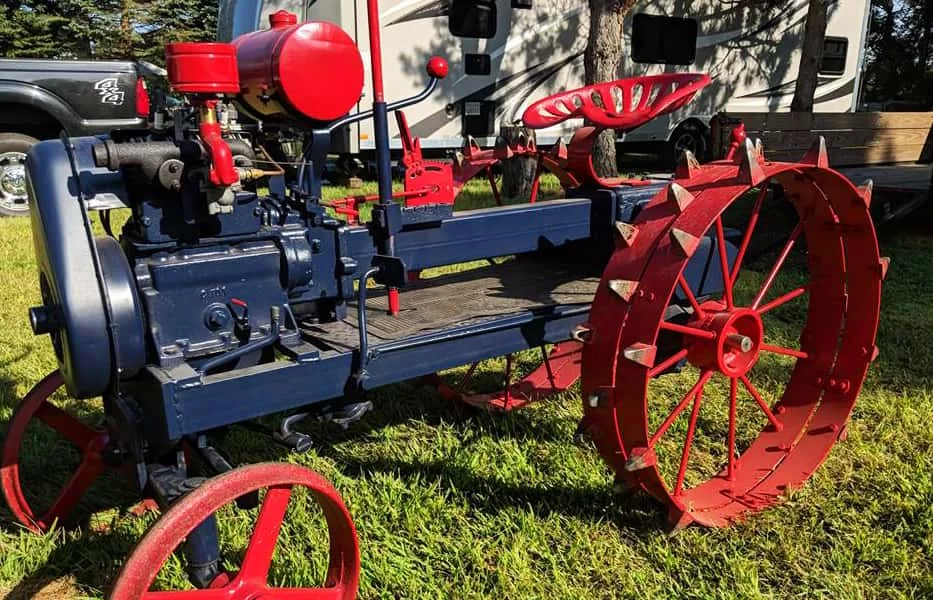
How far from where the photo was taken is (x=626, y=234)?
7.13 feet

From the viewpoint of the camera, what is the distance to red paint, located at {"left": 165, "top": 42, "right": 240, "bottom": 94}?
175cm

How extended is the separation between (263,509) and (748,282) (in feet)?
14.3

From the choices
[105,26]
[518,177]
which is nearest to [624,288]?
[518,177]

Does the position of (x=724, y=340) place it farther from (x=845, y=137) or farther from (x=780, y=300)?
(x=845, y=137)

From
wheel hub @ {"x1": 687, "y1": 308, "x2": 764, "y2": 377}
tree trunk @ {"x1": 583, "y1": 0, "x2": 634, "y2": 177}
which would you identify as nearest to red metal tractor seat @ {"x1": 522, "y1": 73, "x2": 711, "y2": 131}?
wheel hub @ {"x1": 687, "y1": 308, "x2": 764, "y2": 377}

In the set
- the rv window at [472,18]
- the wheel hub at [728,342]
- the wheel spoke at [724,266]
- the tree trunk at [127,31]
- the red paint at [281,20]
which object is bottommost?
the wheel hub at [728,342]

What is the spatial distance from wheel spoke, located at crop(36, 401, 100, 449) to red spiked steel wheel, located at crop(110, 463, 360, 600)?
3.53ft

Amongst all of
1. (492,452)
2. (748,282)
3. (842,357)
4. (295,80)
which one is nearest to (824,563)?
(842,357)

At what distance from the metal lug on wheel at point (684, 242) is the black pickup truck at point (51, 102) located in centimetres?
695

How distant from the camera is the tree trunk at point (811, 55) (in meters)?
8.20

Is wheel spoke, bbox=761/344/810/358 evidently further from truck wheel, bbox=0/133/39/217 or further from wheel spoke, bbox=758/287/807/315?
truck wheel, bbox=0/133/39/217

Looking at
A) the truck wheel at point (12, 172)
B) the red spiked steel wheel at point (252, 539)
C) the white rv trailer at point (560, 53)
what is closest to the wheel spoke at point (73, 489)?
the red spiked steel wheel at point (252, 539)

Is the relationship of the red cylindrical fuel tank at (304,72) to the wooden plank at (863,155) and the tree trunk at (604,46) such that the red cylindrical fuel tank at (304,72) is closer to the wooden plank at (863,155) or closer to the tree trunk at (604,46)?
the wooden plank at (863,155)

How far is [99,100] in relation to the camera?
7.66 metres
